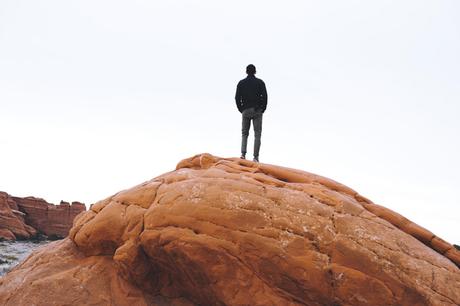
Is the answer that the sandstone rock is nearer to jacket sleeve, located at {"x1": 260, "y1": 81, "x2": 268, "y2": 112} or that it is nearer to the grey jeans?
the grey jeans

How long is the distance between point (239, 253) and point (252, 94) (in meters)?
6.24

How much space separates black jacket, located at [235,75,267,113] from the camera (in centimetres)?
1365

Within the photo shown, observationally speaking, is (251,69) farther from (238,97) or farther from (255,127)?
(255,127)

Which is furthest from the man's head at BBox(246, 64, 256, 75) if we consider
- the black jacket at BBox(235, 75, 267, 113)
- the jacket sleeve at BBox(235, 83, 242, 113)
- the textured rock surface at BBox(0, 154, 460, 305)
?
the textured rock surface at BBox(0, 154, 460, 305)

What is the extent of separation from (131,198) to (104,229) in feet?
3.66

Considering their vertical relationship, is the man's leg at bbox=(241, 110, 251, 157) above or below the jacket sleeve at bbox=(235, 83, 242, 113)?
below

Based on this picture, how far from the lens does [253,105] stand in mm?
13648

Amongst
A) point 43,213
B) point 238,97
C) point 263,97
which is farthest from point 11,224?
point 263,97

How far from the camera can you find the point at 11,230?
67.6 meters

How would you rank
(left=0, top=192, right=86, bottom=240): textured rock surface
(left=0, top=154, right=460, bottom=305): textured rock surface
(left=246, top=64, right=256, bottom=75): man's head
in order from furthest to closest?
(left=0, top=192, right=86, bottom=240): textured rock surface → (left=246, top=64, right=256, bottom=75): man's head → (left=0, top=154, right=460, bottom=305): textured rock surface

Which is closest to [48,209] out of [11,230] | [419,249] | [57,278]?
[11,230]

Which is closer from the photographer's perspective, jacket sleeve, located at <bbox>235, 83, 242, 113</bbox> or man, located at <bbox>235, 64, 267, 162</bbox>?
man, located at <bbox>235, 64, 267, 162</bbox>

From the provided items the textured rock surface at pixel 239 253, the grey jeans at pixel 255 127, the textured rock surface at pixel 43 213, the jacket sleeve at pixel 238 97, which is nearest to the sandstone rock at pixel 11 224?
the textured rock surface at pixel 43 213

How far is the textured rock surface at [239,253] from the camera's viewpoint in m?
9.03
